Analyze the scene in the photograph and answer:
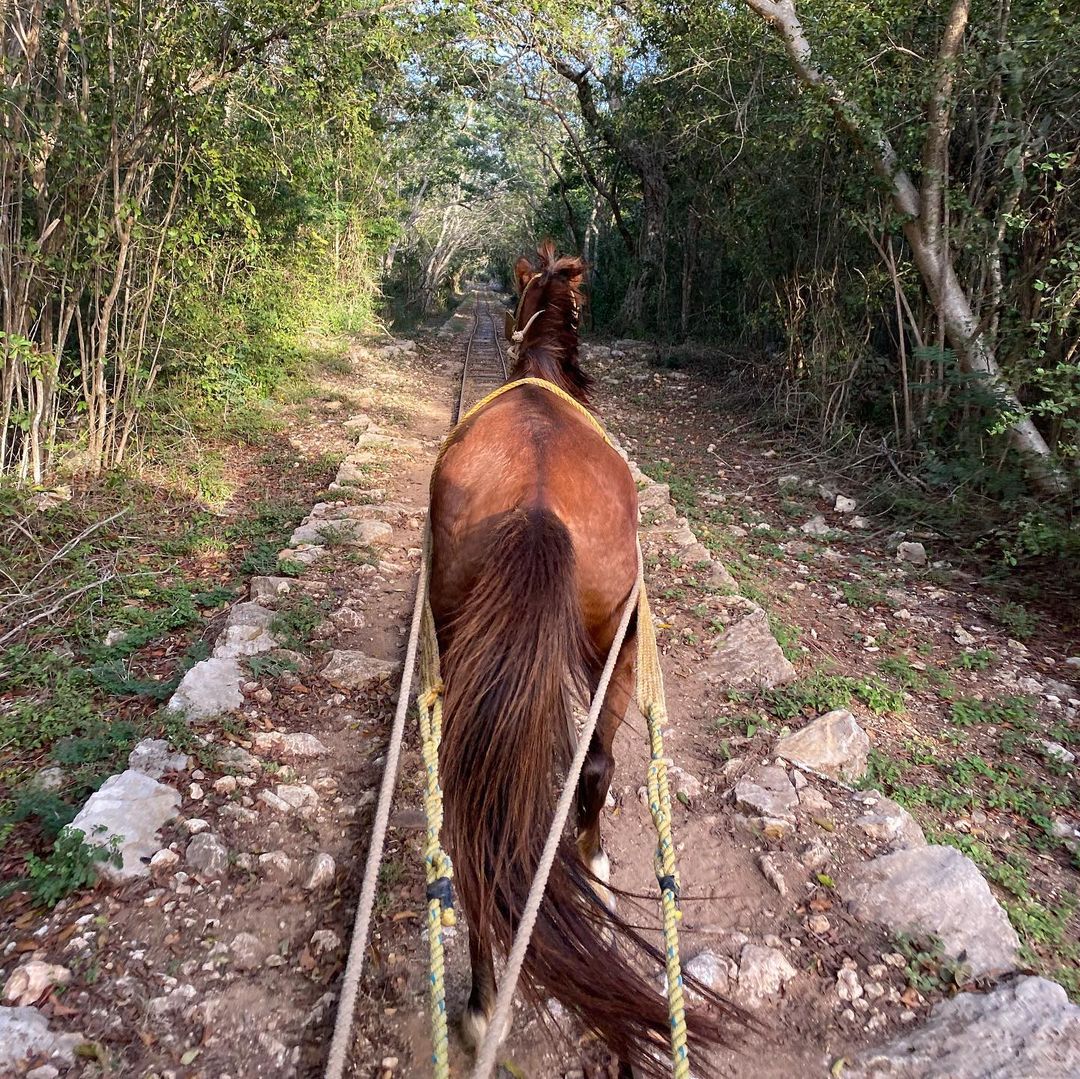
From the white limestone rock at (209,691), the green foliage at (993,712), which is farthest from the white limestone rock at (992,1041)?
the white limestone rock at (209,691)

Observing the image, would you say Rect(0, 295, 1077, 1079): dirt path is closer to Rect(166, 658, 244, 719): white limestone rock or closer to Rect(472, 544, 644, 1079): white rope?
Rect(166, 658, 244, 719): white limestone rock

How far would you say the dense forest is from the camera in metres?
5.05

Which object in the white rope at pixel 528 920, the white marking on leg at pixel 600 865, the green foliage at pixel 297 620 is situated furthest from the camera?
the green foliage at pixel 297 620

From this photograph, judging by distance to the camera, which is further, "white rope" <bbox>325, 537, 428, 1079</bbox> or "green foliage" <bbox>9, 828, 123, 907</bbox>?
"green foliage" <bbox>9, 828, 123, 907</bbox>

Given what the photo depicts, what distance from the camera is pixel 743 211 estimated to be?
32.3 feet

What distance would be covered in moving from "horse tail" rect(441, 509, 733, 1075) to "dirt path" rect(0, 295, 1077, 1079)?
0.31 m

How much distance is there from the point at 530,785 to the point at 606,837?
1.19 meters

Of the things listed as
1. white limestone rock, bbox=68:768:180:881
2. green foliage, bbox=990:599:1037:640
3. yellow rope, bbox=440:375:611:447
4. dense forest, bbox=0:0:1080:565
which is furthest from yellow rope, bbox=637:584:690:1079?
dense forest, bbox=0:0:1080:565

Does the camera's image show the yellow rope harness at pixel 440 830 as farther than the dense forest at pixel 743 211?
No

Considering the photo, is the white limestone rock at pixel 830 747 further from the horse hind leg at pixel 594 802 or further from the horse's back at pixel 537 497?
the horse's back at pixel 537 497

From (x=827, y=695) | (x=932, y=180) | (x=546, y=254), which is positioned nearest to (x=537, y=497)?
(x=546, y=254)

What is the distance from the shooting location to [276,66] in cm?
655

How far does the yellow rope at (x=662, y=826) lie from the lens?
128 centimetres

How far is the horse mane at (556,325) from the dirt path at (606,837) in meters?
1.64
